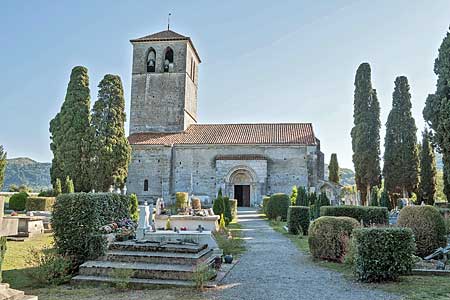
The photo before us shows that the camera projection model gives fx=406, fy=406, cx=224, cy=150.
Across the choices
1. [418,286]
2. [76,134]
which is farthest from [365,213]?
[76,134]

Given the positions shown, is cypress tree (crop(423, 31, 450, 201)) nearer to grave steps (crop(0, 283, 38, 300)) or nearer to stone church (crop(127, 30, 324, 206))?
stone church (crop(127, 30, 324, 206))

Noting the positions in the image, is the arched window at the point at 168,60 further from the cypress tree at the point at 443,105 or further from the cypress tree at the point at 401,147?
the cypress tree at the point at 443,105

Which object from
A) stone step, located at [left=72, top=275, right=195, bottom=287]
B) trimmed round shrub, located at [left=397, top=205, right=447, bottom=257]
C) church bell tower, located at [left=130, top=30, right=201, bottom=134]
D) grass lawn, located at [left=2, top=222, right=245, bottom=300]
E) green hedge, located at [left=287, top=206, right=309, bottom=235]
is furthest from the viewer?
church bell tower, located at [left=130, top=30, right=201, bottom=134]

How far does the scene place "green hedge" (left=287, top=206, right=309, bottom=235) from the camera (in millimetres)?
17219

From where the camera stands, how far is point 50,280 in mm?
7797

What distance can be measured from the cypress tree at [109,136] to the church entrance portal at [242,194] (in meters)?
10.7

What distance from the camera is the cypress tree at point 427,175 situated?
2838 centimetres

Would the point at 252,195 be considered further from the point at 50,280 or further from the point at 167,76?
the point at 50,280

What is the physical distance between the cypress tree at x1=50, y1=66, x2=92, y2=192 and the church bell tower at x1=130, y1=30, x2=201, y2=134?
33.2 feet

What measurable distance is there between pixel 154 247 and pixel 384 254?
15.7ft

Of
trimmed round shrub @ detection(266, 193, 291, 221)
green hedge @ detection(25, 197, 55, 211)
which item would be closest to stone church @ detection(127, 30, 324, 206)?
trimmed round shrub @ detection(266, 193, 291, 221)

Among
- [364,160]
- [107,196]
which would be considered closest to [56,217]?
[107,196]

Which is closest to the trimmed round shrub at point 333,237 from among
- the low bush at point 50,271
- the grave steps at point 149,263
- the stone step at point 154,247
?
the grave steps at point 149,263

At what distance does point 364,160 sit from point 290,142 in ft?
22.1
